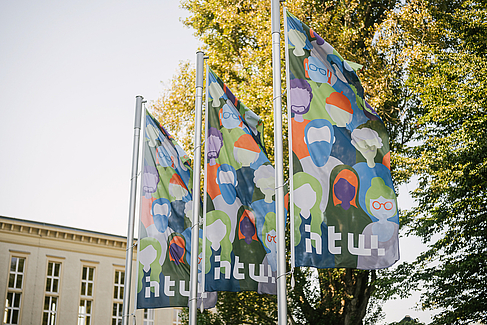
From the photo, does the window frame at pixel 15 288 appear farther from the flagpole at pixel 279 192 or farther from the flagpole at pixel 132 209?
the flagpole at pixel 279 192

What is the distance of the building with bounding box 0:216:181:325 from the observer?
31.1 metres

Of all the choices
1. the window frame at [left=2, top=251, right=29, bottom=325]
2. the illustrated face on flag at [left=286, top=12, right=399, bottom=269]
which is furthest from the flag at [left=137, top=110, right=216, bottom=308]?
the window frame at [left=2, top=251, right=29, bottom=325]

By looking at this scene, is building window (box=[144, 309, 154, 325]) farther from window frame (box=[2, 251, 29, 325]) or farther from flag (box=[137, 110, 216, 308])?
flag (box=[137, 110, 216, 308])

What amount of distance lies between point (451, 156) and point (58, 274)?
86.2 feet

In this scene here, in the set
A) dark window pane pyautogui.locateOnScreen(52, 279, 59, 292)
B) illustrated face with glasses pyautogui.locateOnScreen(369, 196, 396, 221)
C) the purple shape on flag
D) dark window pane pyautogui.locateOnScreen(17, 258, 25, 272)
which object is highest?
dark window pane pyautogui.locateOnScreen(17, 258, 25, 272)

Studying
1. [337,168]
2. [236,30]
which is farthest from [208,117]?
[236,30]

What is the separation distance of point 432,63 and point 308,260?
1353 cm

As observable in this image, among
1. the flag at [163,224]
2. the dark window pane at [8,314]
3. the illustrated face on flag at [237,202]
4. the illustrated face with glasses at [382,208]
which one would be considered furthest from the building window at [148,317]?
the illustrated face with glasses at [382,208]

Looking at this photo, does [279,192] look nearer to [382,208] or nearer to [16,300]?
[382,208]

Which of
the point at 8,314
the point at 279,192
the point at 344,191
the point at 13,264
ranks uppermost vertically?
the point at 13,264

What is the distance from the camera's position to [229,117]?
1012cm

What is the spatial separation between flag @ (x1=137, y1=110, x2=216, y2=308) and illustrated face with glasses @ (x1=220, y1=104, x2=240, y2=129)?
1.77m

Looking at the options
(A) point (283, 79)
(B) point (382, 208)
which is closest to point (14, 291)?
(A) point (283, 79)

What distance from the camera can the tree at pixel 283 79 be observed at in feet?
59.3
